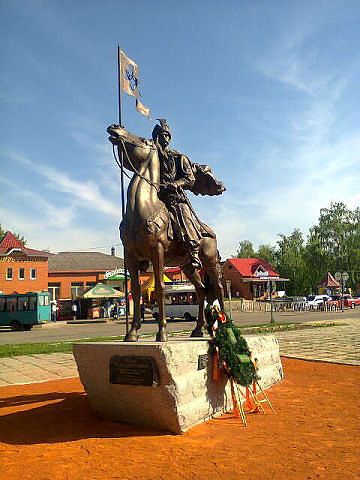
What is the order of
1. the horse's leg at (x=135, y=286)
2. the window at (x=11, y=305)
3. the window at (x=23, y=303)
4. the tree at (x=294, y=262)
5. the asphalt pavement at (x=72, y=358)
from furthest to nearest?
the tree at (x=294, y=262) < the window at (x=11, y=305) < the window at (x=23, y=303) < the asphalt pavement at (x=72, y=358) < the horse's leg at (x=135, y=286)

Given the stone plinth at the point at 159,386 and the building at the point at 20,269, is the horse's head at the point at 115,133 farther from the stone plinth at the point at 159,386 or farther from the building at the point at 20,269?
the building at the point at 20,269

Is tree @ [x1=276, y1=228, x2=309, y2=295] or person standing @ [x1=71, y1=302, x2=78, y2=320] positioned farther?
tree @ [x1=276, y1=228, x2=309, y2=295]

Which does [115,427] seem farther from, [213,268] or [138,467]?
[213,268]

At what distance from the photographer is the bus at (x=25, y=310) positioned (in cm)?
2672

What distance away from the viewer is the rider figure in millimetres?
6578

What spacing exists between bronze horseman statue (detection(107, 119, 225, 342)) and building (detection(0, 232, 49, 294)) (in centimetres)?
3730

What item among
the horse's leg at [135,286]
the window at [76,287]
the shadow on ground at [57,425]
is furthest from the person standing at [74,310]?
the horse's leg at [135,286]

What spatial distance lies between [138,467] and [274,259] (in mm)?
75938

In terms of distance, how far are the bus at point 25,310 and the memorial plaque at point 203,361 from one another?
23.0 m

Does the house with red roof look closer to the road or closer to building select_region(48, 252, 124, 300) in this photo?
building select_region(48, 252, 124, 300)

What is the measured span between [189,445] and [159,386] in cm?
70

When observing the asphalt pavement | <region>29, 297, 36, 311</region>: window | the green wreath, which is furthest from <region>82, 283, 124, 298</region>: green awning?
the green wreath

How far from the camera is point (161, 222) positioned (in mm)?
6117

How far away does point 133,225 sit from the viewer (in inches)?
235
